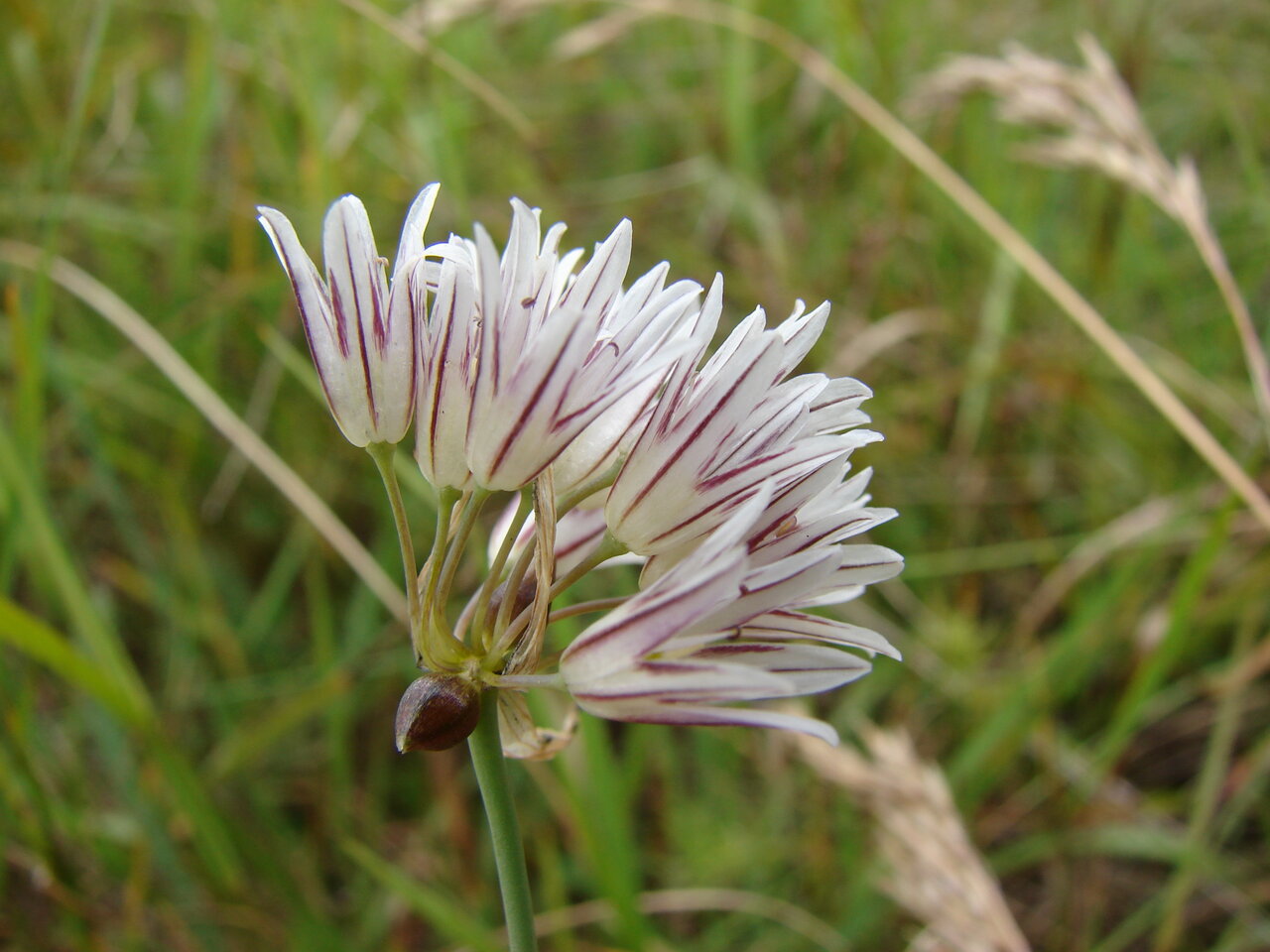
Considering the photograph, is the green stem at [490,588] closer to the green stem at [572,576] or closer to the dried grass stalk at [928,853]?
the green stem at [572,576]

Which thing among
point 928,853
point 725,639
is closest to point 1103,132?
point 928,853

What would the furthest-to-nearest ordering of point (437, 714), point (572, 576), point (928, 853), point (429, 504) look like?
point (429, 504) → point (928, 853) → point (572, 576) → point (437, 714)

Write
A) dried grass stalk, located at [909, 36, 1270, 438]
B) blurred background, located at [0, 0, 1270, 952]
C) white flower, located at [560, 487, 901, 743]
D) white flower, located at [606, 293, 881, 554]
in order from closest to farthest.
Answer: white flower, located at [560, 487, 901, 743], white flower, located at [606, 293, 881, 554], dried grass stalk, located at [909, 36, 1270, 438], blurred background, located at [0, 0, 1270, 952]

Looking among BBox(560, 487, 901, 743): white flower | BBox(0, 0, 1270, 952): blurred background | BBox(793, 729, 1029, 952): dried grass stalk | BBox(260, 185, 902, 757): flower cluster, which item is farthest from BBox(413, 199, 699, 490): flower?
BBox(793, 729, 1029, 952): dried grass stalk

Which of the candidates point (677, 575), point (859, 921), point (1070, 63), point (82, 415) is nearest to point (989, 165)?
point (1070, 63)

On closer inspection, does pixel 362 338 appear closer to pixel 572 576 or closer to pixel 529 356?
pixel 529 356

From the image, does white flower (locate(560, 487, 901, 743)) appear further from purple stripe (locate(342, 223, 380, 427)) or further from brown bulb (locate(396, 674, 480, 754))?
purple stripe (locate(342, 223, 380, 427))
